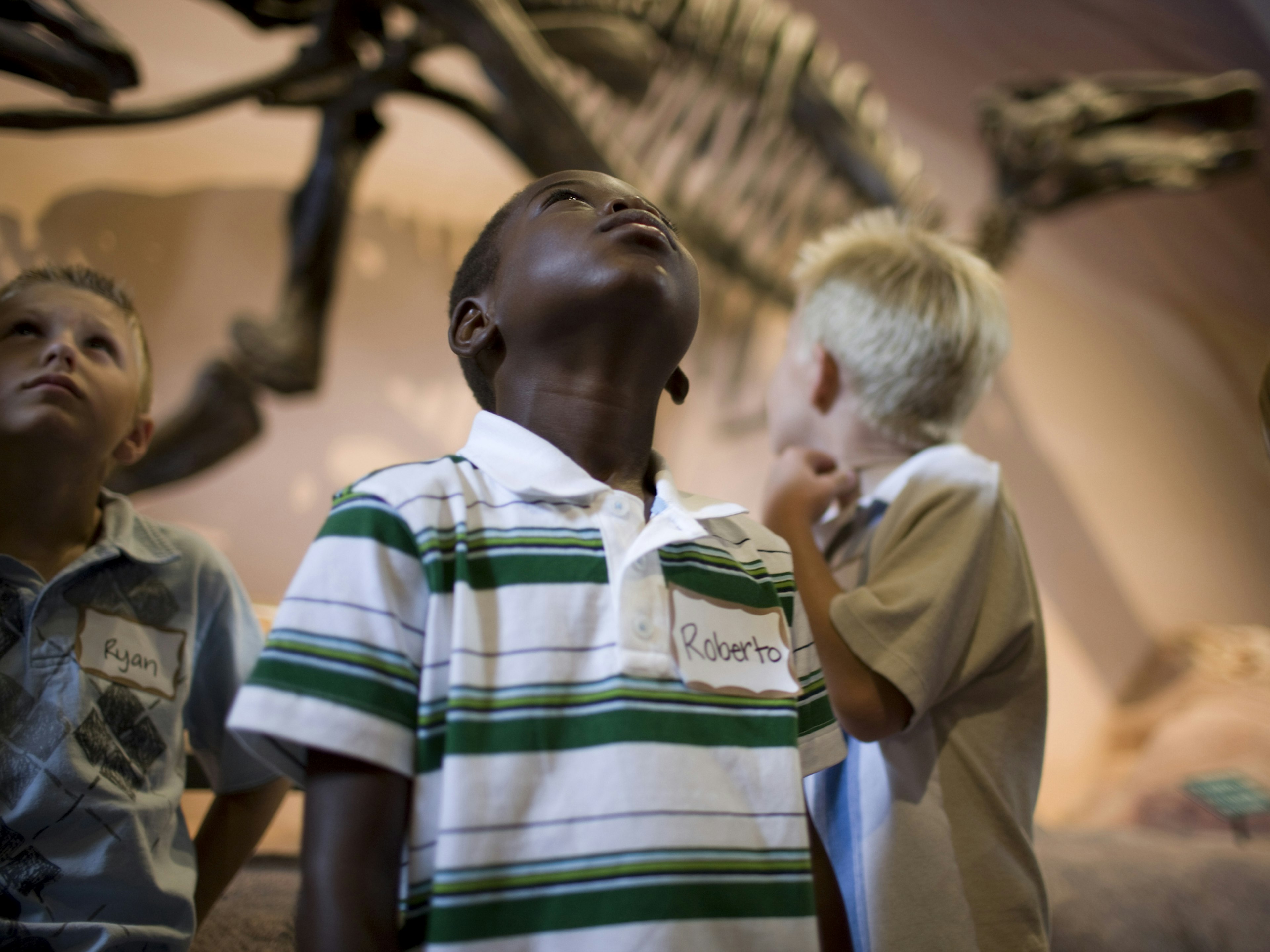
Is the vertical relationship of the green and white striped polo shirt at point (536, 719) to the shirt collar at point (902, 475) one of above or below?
below

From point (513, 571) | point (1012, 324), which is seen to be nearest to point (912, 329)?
point (513, 571)

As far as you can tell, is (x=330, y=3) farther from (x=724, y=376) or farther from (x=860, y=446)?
(x=724, y=376)

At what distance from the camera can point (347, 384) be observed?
2297 mm

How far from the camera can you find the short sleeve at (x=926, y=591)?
2.71 ft

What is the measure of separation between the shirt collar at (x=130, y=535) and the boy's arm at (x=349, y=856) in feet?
1.28

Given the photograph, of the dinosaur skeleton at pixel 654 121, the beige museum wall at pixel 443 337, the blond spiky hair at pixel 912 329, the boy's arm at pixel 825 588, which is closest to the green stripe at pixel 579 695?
the boy's arm at pixel 825 588

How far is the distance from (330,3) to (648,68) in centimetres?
66

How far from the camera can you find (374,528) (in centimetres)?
55

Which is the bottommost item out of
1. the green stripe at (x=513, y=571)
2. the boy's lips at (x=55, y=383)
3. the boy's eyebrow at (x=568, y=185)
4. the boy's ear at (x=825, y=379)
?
the green stripe at (x=513, y=571)

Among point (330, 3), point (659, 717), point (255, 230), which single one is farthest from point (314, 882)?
point (255, 230)

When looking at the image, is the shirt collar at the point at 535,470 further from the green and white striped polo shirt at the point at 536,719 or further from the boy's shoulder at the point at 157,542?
the boy's shoulder at the point at 157,542

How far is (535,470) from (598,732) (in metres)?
0.18

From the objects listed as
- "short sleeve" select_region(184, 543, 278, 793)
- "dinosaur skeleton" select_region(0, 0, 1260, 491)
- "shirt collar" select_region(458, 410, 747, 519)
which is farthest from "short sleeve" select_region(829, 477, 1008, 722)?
"dinosaur skeleton" select_region(0, 0, 1260, 491)

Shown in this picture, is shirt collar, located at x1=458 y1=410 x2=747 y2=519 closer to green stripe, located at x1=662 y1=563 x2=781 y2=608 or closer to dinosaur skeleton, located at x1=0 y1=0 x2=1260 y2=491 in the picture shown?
green stripe, located at x1=662 y1=563 x2=781 y2=608
